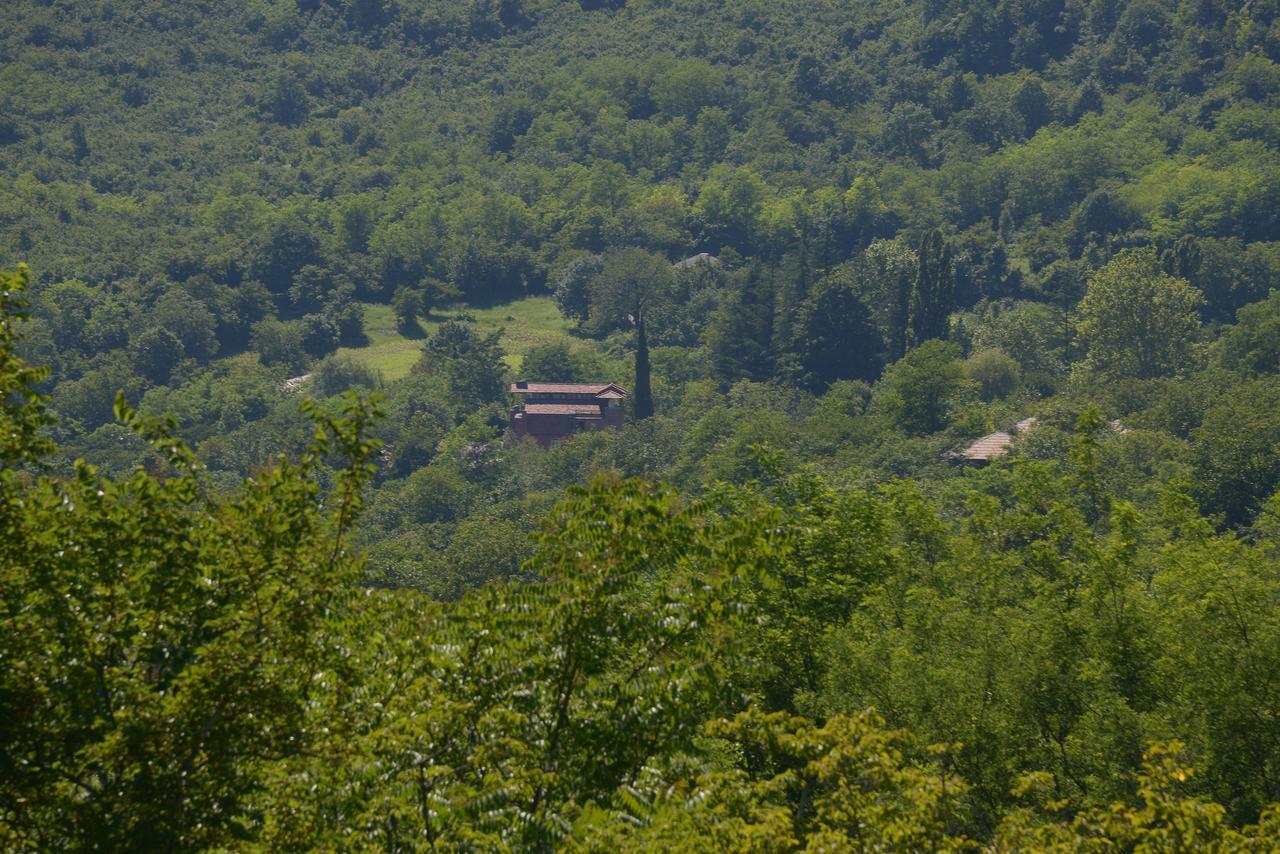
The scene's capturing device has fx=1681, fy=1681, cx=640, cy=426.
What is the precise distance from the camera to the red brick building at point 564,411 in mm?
135125

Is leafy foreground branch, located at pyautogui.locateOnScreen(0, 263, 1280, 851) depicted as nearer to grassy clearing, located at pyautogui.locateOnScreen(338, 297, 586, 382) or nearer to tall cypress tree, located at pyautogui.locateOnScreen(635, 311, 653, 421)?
tall cypress tree, located at pyautogui.locateOnScreen(635, 311, 653, 421)

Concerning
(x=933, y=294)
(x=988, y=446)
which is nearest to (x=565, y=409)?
(x=933, y=294)

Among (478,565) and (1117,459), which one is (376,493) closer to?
(478,565)

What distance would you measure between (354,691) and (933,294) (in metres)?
122

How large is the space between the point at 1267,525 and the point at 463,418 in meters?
86.0

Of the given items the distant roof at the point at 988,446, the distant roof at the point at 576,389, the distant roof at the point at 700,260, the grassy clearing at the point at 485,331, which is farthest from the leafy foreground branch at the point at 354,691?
the distant roof at the point at 700,260

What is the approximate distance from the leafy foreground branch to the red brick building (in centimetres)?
11688

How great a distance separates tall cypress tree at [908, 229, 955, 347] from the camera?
134250 mm

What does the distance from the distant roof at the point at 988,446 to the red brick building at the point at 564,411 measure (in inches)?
1647

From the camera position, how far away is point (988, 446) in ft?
319

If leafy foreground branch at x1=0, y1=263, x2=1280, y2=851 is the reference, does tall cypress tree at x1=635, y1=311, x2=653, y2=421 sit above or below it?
below

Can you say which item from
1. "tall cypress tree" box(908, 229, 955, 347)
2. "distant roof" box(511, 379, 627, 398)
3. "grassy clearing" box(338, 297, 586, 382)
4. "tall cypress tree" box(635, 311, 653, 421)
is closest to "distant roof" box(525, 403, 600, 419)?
"distant roof" box(511, 379, 627, 398)

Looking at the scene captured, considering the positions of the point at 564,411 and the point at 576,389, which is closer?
the point at 564,411

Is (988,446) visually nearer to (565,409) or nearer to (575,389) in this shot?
(565,409)
